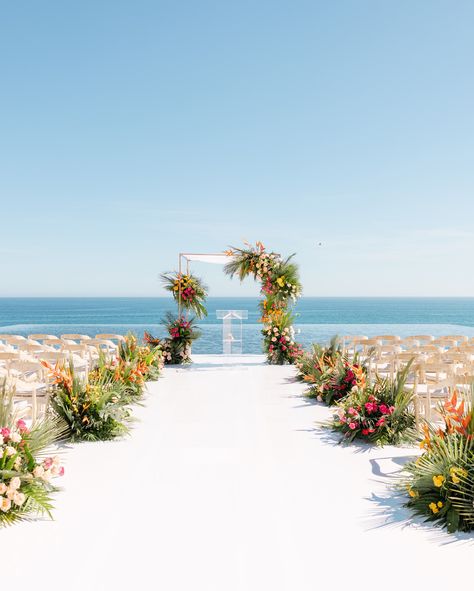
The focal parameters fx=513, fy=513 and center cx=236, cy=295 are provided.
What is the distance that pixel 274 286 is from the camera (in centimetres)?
1362

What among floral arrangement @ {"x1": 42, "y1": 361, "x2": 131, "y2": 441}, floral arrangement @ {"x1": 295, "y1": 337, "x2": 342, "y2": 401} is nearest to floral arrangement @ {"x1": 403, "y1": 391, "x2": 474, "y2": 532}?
floral arrangement @ {"x1": 42, "y1": 361, "x2": 131, "y2": 441}

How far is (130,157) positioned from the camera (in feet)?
95.9

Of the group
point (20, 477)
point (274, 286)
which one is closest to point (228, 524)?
point (20, 477)

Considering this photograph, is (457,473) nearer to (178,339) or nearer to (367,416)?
(367,416)

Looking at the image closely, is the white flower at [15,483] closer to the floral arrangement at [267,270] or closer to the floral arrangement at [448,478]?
the floral arrangement at [448,478]

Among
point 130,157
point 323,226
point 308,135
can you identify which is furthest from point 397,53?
point 323,226

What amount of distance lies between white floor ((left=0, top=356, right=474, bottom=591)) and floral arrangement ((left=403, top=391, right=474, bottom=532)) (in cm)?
18

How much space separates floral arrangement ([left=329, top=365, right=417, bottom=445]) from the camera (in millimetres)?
5887

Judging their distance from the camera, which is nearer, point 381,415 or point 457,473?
point 457,473

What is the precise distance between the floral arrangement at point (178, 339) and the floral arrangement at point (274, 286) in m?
1.80

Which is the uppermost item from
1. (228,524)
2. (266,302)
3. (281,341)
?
(266,302)

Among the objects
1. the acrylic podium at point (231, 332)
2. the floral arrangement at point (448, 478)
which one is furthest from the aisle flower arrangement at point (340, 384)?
the acrylic podium at point (231, 332)

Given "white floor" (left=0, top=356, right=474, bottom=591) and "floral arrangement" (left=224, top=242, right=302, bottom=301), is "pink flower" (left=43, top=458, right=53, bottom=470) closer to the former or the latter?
"white floor" (left=0, top=356, right=474, bottom=591)

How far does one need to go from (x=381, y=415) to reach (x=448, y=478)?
2348 mm
